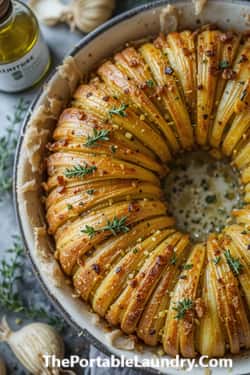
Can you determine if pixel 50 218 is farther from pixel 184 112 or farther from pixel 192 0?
pixel 192 0

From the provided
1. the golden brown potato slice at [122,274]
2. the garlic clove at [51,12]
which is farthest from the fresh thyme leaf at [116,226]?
the garlic clove at [51,12]

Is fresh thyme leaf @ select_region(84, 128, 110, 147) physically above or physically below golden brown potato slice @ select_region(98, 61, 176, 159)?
below

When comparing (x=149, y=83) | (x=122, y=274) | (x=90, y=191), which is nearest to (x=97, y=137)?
(x=90, y=191)

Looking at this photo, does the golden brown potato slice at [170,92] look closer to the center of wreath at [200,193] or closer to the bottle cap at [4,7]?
the center of wreath at [200,193]

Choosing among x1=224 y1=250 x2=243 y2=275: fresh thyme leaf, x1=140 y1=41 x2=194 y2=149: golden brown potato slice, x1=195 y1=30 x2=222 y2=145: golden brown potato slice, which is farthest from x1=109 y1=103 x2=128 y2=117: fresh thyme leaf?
x1=224 y1=250 x2=243 y2=275: fresh thyme leaf

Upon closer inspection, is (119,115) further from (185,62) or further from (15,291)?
(15,291)

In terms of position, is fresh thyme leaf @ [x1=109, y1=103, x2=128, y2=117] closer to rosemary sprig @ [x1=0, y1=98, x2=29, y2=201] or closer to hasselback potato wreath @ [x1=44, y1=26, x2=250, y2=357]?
hasselback potato wreath @ [x1=44, y1=26, x2=250, y2=357]
